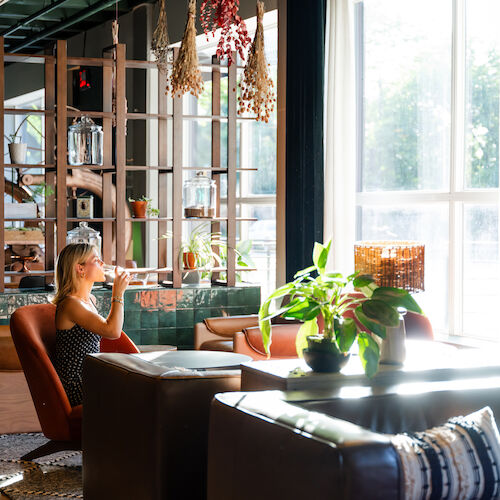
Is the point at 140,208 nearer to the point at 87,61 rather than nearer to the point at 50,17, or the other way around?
the point at 87,61

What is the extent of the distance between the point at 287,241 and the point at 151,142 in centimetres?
290

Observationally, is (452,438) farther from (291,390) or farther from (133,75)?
(133,75)

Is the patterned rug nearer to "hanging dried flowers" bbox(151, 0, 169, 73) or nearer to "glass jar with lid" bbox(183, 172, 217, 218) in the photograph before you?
"glass jar with lid" bbox(183, 172, 217, 218)

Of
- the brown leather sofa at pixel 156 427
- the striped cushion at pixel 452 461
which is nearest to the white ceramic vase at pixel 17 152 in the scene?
the brown leather sofa at pixel 156 427

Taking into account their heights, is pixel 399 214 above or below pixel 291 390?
above

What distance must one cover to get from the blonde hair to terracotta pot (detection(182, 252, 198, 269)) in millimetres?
1859

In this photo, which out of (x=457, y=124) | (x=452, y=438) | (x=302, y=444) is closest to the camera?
(x=302, y=444)

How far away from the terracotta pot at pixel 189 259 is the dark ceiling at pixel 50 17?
9.93 ft

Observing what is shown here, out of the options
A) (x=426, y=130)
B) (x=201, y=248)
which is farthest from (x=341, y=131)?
(x=201, y=248)

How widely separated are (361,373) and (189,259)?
336 centimetres

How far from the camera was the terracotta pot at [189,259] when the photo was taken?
582 centimetres

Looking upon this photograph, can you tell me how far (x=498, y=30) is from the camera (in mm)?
4801

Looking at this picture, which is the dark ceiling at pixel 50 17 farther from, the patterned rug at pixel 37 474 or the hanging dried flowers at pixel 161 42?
the patterned rug at pixel 37 474

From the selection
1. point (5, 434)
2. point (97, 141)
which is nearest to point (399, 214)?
point (97, 141)
